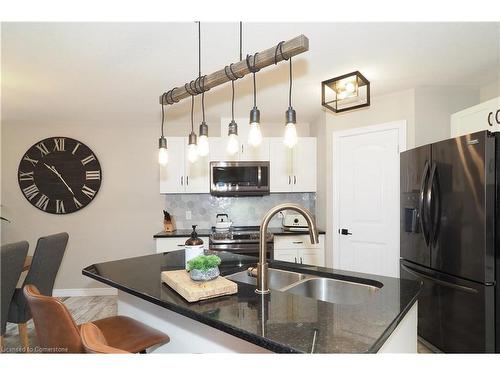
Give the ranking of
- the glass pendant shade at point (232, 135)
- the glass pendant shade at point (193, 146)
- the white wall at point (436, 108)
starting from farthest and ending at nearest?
the white wall at point (436, 108), the glass pendant shade at point (193, 146), the glass pendant shade at point (232, 135)

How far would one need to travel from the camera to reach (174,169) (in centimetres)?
372

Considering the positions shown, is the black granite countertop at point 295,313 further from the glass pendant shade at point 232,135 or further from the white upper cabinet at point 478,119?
the white upper cabinet at point 478,119

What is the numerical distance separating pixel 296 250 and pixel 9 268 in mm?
2634

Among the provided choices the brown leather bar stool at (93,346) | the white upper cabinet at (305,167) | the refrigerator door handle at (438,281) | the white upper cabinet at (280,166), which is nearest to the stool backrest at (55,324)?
the brown leather bar stool at (93,346)

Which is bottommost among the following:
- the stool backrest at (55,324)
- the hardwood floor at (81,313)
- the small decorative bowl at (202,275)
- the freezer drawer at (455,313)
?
the hardwood floor at (81,313)

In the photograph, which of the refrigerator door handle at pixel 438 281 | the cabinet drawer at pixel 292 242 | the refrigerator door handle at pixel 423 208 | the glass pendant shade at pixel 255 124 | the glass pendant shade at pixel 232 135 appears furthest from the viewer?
the cabinet drawer at pixel 292 242

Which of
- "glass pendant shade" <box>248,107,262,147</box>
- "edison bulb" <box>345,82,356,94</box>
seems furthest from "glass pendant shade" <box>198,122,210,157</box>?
"edison bulb" <box>345,82,356,94</box>

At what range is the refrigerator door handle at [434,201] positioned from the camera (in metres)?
2.19

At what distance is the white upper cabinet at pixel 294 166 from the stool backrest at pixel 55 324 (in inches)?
114

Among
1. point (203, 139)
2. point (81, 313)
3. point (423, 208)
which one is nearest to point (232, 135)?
point (203, 139)

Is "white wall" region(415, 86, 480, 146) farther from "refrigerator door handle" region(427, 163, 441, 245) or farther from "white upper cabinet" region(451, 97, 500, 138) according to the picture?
"refrigerator door handle" region(427, 163, 441, 245)

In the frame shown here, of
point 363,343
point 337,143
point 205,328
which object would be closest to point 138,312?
point 205,328

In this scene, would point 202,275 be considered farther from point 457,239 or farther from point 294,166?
point 294,166
